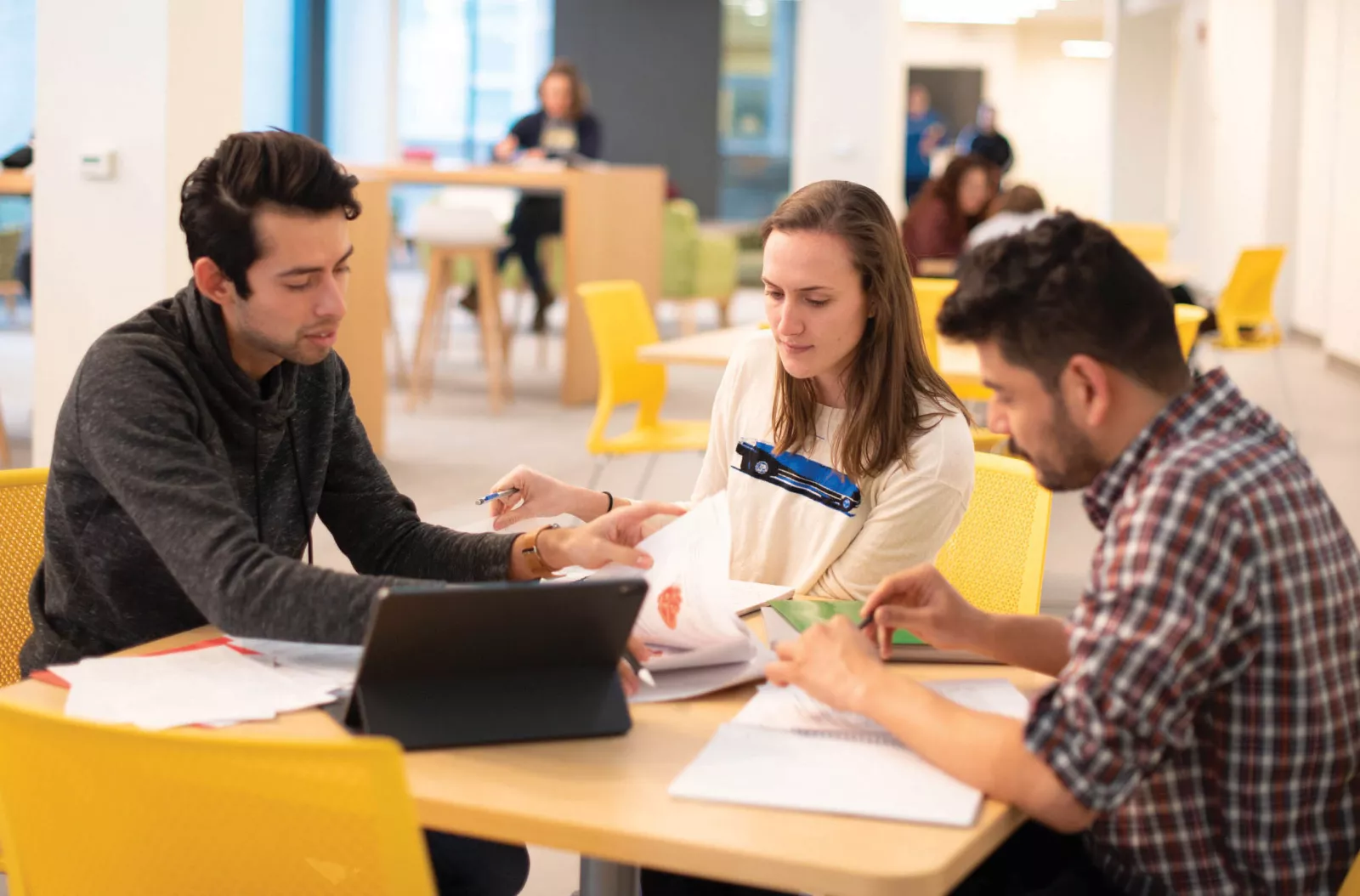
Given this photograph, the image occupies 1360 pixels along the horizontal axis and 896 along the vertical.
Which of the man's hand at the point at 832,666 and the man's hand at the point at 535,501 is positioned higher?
the man's hand at the point at 535,501

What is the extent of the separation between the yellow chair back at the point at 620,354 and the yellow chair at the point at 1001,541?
7.56 feet

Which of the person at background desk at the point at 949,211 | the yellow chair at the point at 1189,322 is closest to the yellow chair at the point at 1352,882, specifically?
the yellow chair at the point at 1189,322

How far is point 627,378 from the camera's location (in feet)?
15.9

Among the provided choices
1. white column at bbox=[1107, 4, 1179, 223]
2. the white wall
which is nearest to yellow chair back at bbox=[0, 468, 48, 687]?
Result: white column at bbox=[1107, 4, 1179, 223]

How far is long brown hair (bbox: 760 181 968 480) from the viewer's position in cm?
212

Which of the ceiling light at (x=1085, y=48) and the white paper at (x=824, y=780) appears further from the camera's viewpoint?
the ceiling light at (x=1085, y=48)

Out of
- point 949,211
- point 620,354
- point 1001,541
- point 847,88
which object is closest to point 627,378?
point 620,354

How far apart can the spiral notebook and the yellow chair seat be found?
119 inches

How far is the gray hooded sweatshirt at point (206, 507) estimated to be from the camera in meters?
1.54

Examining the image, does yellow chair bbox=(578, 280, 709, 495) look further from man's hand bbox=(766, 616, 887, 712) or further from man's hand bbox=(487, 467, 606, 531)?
man's hand bbox=(766, 616, 887, 712)

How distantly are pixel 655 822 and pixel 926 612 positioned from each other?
20.4 inches

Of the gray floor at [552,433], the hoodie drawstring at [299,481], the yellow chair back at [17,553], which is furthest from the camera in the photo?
the gray floor at [552,433]

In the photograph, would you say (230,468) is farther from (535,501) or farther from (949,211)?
(949,211)

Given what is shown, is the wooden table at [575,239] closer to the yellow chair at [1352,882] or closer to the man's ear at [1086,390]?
the man's ear at [1086,390]
